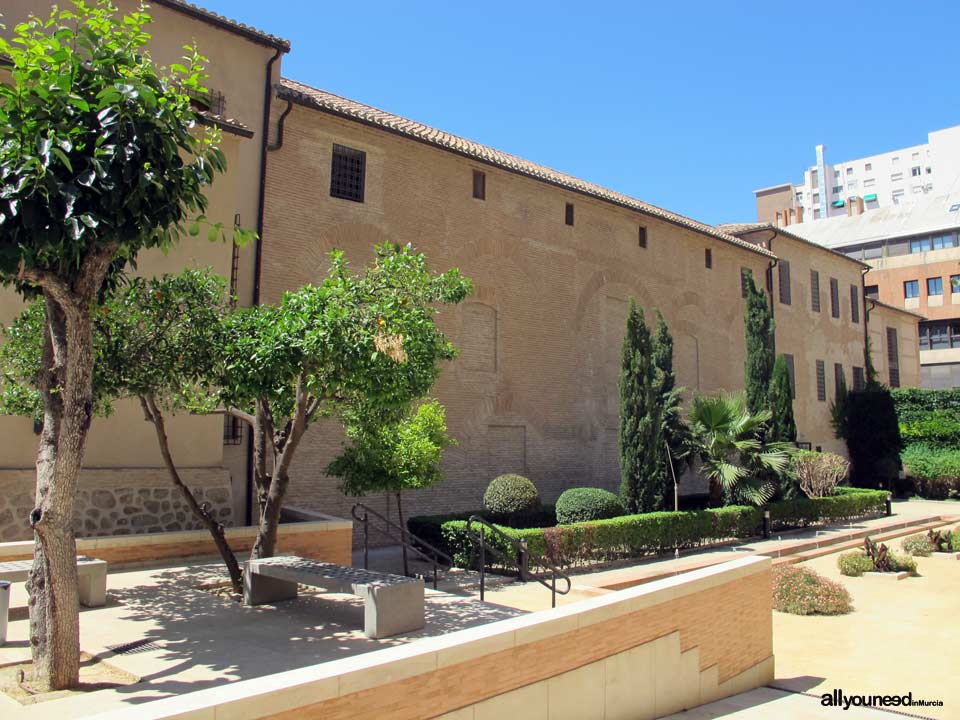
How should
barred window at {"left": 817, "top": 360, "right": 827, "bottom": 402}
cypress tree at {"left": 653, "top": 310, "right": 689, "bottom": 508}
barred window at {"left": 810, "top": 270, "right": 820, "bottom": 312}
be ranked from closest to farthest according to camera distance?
cypress tree at {"left": 653, "top": 310, "right": 689, "bottom": 508} → barred window at {"left": 817, "top": 360, "right": 827, "bottom": 402} → barred window at {"left": 810, "top": 270, "right": 820, "bottom": 312}

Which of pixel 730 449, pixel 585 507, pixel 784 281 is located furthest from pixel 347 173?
pixel 784 281

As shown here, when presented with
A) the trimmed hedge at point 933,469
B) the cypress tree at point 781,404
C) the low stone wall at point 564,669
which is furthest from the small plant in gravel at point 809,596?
the trimmed hedge at point 933,469

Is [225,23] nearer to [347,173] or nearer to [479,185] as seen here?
[347,173]

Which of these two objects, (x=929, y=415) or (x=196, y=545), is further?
(x=929, y=415)

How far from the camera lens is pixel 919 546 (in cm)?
1628

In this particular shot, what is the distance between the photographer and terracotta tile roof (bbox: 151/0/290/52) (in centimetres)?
1223

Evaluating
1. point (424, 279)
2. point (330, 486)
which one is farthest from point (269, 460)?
point (424, 279)

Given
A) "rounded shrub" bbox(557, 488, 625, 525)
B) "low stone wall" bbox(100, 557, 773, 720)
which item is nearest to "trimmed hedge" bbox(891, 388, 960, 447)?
"rounded shrub" bbox(557, 488, 625, 525)

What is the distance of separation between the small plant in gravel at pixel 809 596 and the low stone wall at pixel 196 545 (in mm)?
6234

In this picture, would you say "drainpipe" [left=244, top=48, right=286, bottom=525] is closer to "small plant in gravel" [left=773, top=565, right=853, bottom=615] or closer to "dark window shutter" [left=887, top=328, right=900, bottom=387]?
"small plant in gravel" [left=773, top=565, right=853, bottom=615]

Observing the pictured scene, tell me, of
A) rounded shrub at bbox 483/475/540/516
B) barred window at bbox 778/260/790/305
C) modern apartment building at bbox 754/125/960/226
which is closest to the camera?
rounded shrub at bbox 483/475/540/516

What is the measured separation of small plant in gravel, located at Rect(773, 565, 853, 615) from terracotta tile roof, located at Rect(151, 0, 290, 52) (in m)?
12.1

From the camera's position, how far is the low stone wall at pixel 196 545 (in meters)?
8.92

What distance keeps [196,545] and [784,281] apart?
961 inches
